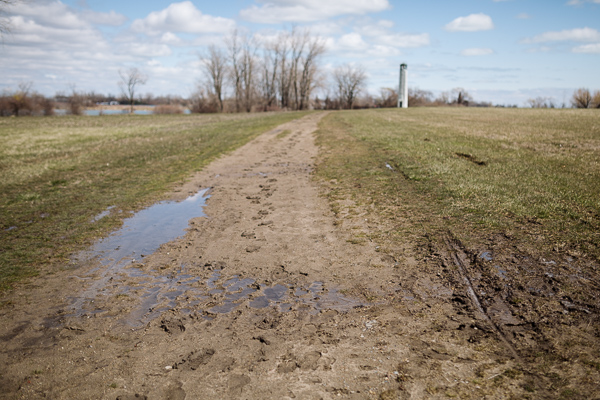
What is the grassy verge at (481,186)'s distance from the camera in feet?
20.2

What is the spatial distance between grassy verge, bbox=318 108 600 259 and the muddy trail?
0.74 meters

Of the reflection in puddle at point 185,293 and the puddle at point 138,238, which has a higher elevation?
the puddle at point 138,238

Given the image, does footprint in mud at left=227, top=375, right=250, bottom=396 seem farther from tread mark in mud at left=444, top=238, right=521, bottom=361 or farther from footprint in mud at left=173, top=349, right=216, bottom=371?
tread mark in mud at left=444, top=238, right=521, bottom=361

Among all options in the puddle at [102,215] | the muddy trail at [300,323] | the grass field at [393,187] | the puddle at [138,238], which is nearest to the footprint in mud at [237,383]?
the muddy trail at [300,323]

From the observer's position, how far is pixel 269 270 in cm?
509

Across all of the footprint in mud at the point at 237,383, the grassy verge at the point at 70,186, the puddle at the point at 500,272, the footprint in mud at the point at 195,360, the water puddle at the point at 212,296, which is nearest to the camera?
the footprint in mud at the point at 237,383

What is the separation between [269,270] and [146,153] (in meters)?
13.2

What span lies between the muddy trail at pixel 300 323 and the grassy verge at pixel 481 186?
0.74 metres

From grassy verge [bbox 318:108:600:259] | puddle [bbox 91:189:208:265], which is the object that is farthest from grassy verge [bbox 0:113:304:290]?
grassy verge [bbox 318:108:600:259]

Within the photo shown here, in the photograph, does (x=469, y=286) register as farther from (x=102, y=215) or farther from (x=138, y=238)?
(x=102, y=215)

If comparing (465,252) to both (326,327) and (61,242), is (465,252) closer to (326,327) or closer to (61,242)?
(326,327)

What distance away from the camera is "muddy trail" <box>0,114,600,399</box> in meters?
2.98

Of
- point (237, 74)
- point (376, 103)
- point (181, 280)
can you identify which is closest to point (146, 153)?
point (181, 280)

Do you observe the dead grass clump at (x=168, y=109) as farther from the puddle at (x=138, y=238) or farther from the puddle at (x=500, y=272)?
the puddle at (x=500, y=272)
